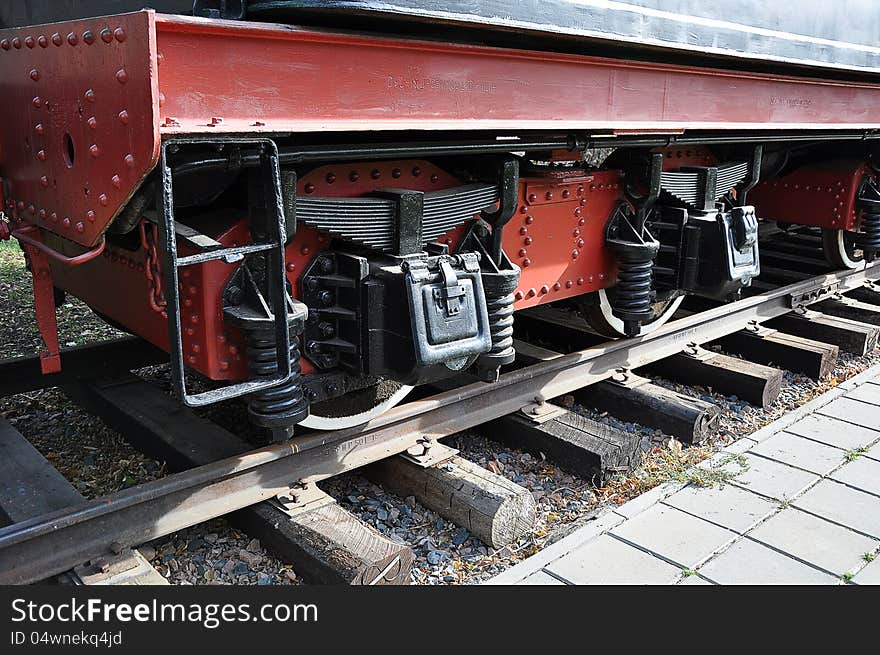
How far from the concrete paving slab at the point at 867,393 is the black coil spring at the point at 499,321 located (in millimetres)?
2367

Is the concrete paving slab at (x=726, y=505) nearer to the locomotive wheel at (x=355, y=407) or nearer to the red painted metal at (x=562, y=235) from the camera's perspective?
the red painted metal at (x=562, y=235)

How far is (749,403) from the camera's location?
4508 millimetres

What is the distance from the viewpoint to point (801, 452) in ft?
12.9

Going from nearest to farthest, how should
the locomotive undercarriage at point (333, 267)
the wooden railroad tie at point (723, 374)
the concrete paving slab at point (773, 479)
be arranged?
1. the locomotive undercarriage at point (333, 267)
2. the concrete paving slab at point (773, 479)
3. the wooden railroad tie at point (723, 374)

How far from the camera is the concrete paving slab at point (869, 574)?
2.90 m

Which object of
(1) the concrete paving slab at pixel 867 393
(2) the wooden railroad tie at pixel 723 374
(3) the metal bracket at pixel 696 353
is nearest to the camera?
(2) the wooden railroad tie at pixel 723 374

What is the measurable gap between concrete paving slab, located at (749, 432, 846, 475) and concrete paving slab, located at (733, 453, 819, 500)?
6cm

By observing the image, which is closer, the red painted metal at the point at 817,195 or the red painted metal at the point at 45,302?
the red painted metal at the point at 45,302

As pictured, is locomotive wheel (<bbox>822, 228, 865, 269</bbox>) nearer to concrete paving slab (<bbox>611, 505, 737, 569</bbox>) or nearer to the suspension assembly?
the suspension assembly

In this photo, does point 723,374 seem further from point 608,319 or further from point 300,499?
point 300,499

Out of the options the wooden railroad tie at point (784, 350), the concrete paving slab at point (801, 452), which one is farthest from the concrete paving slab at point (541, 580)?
the wooden railroad tie at point (784, 350)

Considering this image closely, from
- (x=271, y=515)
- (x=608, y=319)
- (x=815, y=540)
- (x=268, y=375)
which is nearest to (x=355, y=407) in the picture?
(x=271, y=515)

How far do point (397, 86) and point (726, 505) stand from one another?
2.12 metres

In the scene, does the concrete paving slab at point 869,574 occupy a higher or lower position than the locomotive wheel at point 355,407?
lower
